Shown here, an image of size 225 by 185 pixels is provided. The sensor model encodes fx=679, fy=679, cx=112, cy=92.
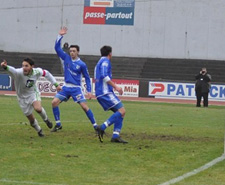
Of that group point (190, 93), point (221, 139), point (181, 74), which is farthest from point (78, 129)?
point (181, 74)

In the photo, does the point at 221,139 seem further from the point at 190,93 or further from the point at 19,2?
the point at 19,2

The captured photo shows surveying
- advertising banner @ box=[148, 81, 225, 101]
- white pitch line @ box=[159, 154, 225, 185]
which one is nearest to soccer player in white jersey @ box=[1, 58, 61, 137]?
white pitch line @ box=[159, 154, 225, 185]

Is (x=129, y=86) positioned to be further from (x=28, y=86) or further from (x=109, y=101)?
(x=109, y=101)

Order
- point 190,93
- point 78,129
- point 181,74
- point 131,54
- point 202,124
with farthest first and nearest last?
point 131,54
point 181,74
point 190,93
point 202,124
point 78,129

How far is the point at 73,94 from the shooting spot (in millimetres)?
15750

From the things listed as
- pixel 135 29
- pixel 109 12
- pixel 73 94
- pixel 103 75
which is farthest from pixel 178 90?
pixel 103 75

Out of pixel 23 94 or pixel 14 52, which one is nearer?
pixel 23 94

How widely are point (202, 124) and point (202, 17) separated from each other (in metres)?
28.7

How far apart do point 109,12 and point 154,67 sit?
21.1 ft

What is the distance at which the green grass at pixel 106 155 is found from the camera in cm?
963

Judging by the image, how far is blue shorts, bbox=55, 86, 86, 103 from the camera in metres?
15.7

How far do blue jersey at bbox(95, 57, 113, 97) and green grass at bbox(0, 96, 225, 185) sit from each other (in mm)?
1068

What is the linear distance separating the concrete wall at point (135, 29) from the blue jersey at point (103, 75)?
34.3m

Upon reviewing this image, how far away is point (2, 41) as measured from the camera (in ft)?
173
